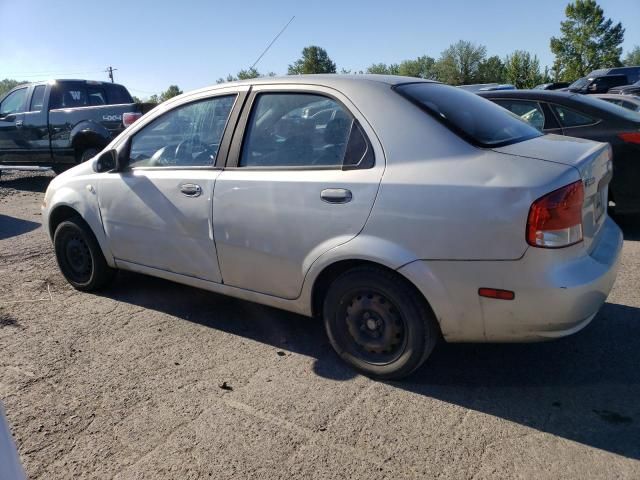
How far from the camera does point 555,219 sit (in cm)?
251

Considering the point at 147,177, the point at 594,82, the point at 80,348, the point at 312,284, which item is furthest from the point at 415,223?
the point at 594,82

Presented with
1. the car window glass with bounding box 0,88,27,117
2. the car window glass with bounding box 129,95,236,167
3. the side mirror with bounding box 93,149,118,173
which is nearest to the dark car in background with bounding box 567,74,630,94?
the car window glass with bounding box 0,88,27,117

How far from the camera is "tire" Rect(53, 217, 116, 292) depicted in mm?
4430

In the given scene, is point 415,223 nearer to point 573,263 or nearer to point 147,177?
point 573,263

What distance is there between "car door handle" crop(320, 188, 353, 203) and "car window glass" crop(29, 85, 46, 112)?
964cm

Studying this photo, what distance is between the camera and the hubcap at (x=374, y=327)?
9.78 ft

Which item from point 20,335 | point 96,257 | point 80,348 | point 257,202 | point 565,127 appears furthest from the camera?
point 565,127

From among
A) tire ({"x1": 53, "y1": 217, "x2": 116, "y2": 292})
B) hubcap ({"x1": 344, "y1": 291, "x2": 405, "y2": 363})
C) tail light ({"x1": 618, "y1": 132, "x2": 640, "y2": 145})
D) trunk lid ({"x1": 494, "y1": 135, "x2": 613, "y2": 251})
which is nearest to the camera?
trunk lid ({"x1": 494, "y1": 135, "x2": 613, "y2": 251})

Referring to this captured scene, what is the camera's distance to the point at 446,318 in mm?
2777

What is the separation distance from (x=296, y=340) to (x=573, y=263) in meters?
1.85

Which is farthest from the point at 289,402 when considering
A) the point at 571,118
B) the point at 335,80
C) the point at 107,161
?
the point at 571,118

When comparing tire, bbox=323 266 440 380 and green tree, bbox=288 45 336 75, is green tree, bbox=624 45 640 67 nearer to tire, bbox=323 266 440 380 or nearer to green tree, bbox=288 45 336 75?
green tree, bbox=288 45 336 75

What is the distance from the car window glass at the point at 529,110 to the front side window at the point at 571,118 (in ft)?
0.57

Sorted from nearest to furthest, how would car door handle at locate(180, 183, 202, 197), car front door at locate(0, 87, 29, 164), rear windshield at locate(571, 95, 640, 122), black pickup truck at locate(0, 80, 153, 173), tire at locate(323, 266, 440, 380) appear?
tire at locate(323, 266, 440, 380), car door handle at locate(180, 183, 202, 197), rear windshield at locate(571, 95, 640, 122), black pickup truck at locate(0, 80, 153, 173), car front door at locate(0, 87, 29, 164)
